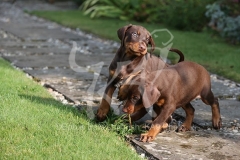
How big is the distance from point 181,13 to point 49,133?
7824 mm

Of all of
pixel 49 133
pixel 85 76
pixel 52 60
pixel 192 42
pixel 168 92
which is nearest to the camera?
pixel 49 133

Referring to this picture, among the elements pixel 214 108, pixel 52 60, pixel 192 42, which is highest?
pixel 214 108

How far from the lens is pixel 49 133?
15.0 ft

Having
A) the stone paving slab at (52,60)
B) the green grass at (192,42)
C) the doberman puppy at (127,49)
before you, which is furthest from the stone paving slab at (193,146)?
the stone paving slab at (52,60)

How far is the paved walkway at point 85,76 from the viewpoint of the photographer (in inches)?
180

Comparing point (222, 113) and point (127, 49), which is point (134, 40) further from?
point (222, 113)

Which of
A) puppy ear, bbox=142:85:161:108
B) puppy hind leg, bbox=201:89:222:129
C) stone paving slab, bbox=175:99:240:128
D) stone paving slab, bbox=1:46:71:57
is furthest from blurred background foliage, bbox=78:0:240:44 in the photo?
puppy ear, bbox=142:85:161:108

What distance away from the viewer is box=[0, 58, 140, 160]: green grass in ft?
13.6

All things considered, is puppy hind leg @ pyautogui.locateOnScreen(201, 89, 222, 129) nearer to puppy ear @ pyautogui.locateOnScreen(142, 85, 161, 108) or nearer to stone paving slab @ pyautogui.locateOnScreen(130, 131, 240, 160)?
stone paving slab @ pyautogui.locateOnScreen(130, 131, 240, 160)

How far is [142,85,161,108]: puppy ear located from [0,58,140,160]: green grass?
369 mm

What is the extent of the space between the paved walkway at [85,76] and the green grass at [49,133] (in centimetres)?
27

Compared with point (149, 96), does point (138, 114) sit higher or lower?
lower

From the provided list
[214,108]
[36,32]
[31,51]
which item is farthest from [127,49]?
[36,32]

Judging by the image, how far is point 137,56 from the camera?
16.9 feet
